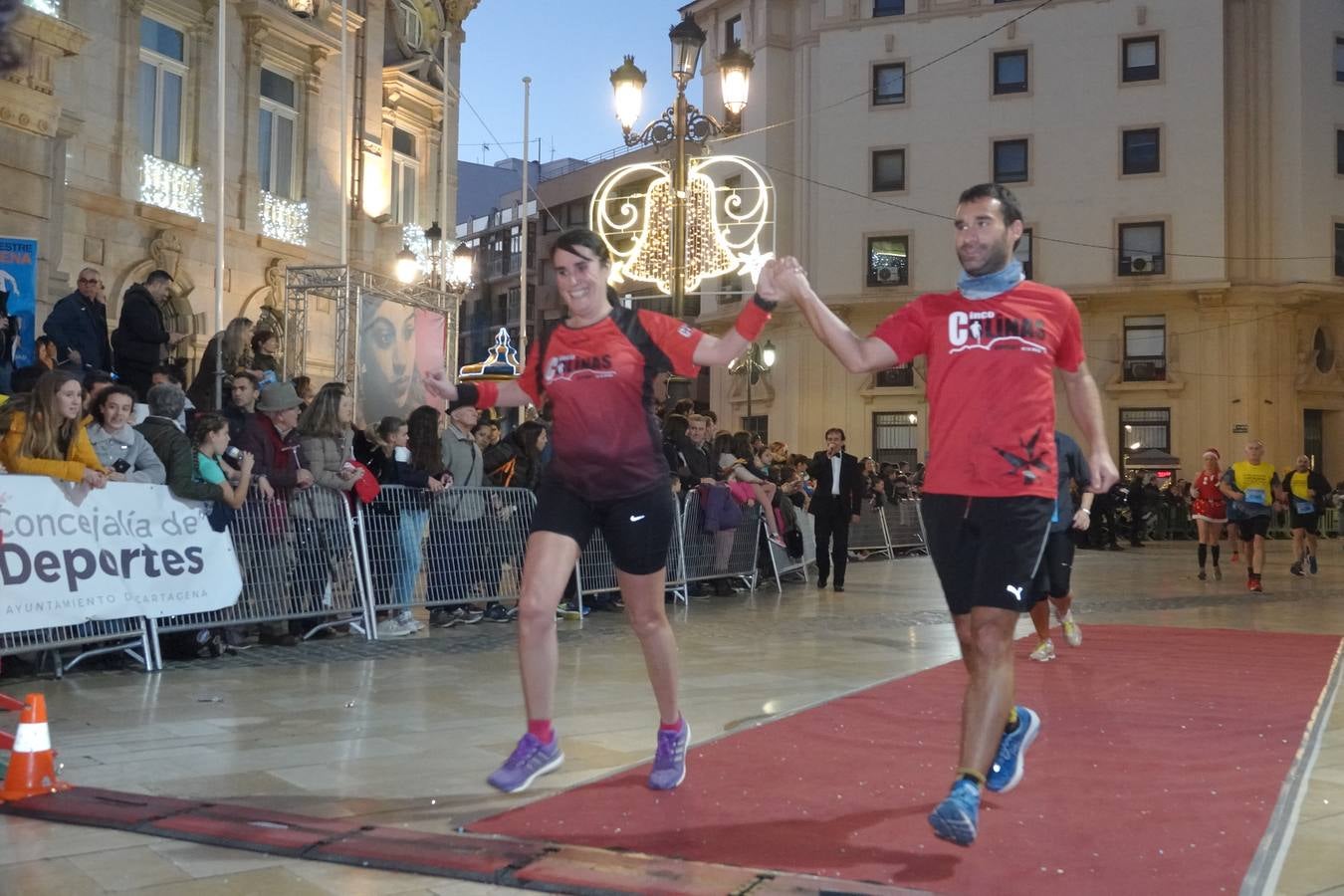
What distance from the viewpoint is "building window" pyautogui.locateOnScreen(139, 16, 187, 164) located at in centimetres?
2044

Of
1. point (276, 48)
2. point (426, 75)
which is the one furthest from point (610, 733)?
point (426, 75)

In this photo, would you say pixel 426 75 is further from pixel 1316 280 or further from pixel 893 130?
pixel 1316 280

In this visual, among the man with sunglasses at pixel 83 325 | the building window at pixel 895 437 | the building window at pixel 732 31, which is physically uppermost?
the building window at pixel 732 31

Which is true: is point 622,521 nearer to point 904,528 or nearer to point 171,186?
point 171,186

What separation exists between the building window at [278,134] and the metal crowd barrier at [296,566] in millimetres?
13958

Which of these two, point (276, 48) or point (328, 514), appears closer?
point (328, 514)

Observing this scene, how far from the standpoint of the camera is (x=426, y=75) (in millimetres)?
27078

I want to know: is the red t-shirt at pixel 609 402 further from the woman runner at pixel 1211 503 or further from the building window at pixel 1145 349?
the building window at pixel 1145 349

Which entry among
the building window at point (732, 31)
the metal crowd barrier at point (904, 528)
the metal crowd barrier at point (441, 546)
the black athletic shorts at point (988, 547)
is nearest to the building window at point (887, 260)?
the building window at point (732, 31)

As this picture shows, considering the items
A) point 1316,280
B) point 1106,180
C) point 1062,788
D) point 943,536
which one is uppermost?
point 1106,180

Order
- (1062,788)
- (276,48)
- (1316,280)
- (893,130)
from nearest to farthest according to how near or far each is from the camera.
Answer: (1062,788)
(276,48)
(1316,280)
(893,130)

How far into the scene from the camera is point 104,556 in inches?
321

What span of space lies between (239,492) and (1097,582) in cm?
1212

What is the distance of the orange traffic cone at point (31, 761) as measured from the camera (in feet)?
15.4
